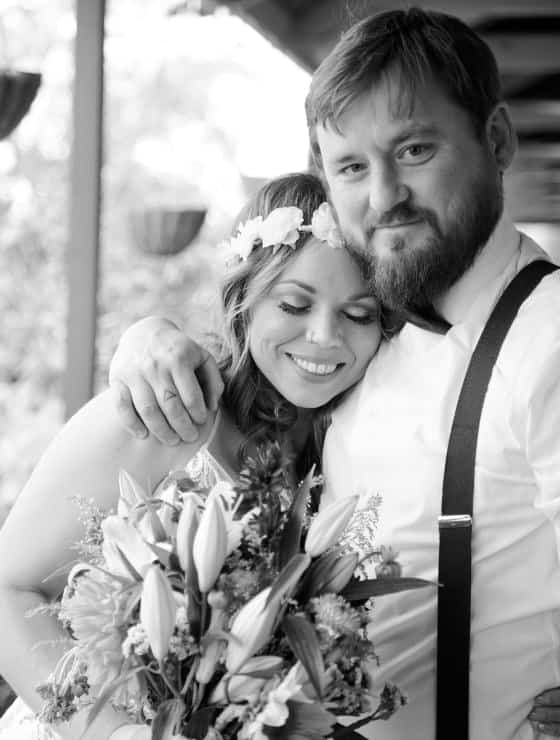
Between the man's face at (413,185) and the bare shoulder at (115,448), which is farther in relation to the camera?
the bare shoulder at (115,448)

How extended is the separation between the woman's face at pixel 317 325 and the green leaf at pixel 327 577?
744 mm

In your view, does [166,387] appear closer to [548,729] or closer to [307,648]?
[307,648]

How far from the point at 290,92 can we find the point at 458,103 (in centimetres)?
821

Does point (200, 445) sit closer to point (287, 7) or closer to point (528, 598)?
point (528, 598)

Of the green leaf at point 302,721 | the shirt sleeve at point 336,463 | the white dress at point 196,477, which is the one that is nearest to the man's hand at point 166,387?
the white dress at point 196,477

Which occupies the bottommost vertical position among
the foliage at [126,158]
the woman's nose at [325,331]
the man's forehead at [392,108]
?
the foliage at [126,158]

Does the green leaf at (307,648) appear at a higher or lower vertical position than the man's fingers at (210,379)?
lower

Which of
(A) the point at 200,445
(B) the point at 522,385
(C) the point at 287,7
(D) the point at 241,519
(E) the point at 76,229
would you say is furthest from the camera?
(C) the point at 287,7

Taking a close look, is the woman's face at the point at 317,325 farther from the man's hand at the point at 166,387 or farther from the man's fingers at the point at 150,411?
the man's fingers at the point at 150,411

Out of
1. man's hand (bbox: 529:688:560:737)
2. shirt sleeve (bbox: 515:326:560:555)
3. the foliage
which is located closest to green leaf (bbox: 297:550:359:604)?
shirt sleeve (bbox: 515:326:560:555)

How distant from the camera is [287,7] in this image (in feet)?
20.9

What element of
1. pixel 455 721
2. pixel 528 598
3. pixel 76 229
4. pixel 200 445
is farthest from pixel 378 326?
pixel 76 229

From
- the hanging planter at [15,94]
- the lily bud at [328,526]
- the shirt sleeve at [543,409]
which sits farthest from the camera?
the hanging planter at [15,94]

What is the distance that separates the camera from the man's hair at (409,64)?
2.01m
